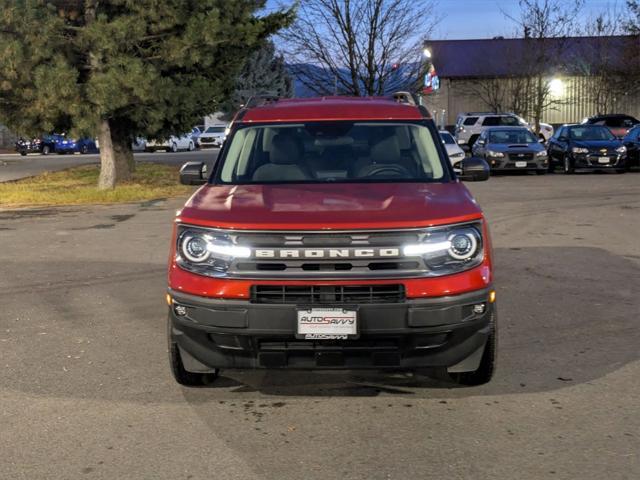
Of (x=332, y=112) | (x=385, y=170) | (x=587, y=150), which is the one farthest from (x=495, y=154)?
A: (x=385, y=170)

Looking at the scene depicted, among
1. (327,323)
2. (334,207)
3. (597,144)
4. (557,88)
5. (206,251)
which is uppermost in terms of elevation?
(557,88)

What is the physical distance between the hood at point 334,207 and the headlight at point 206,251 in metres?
0.08

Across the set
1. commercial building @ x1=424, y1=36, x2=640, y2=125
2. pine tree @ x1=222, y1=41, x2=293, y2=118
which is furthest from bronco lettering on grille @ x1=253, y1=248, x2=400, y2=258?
pine tree @ x1=222, y1=41, x2=293, y2=118

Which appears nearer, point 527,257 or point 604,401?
point 604,401

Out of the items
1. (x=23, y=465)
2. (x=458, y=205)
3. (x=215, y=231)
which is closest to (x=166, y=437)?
(x=23, y=465)

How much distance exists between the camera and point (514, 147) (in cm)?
2553

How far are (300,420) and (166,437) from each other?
0.78 m

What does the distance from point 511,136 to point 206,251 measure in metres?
23.0

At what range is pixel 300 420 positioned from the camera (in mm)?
4750

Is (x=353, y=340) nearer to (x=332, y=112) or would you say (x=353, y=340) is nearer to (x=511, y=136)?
(x=332, y=112)

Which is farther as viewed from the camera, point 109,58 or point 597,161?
point 597,161

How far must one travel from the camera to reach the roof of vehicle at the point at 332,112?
631cm

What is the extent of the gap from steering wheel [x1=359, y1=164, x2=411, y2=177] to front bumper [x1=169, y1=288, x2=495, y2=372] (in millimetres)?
1477

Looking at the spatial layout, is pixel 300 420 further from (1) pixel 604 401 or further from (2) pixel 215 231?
(1) pixel 604 401
